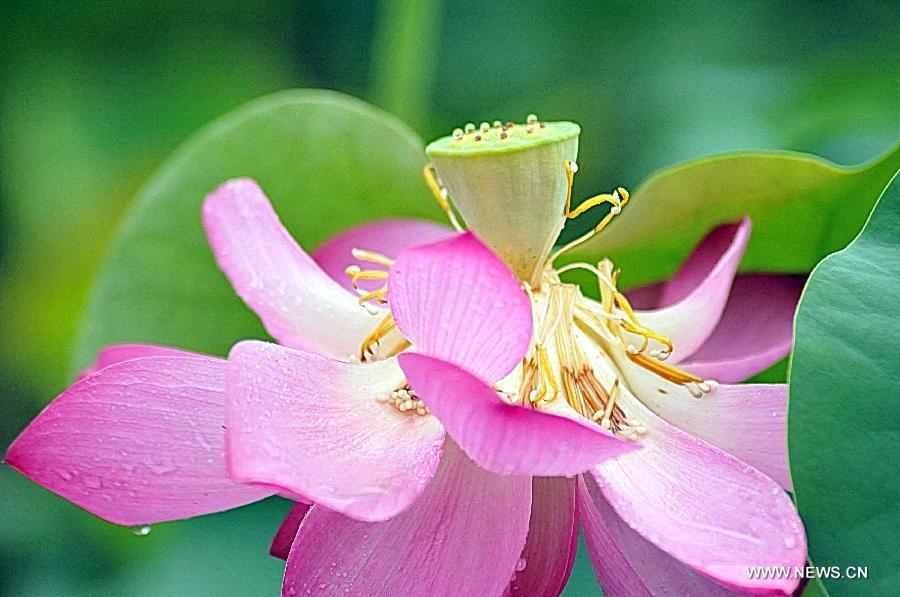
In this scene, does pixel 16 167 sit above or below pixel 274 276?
below

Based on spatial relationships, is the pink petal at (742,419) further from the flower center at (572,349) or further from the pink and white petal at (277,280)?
the pink and white petal at (277,280)

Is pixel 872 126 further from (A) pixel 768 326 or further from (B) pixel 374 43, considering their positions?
(B) pixel 374 43

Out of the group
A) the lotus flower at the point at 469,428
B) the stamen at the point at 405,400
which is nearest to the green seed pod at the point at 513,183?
the lotus flower at the point at 469,428

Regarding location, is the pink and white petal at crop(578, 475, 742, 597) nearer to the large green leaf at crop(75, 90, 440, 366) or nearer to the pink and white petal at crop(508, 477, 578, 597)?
the pink and white petal at crop(508, 477, 578, 597)

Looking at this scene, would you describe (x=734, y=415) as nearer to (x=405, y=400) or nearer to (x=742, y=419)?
(x=742, y=419)

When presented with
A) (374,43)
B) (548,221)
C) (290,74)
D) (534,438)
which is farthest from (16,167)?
(534,438)

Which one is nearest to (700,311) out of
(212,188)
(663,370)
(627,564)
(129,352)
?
(663,370)

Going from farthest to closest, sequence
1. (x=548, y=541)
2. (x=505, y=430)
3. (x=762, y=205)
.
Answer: (x=762, y=205), (x=548, y=541), (x=505, y=430)
